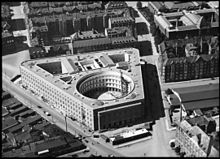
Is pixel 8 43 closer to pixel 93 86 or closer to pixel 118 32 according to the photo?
pixel 118 32

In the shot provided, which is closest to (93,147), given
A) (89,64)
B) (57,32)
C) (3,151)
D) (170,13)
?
(3,151)

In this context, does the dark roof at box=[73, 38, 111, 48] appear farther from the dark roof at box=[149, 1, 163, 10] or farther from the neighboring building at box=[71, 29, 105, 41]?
the dark roof at box=[149, 1, 163, 10]

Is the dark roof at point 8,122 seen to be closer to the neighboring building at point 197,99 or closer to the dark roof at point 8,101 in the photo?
the dark roof at point 8,101

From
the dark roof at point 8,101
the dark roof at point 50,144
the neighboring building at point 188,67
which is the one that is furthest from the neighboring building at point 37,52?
the dark roof at point 50,144

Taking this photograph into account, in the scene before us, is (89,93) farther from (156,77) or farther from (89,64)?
(156,77)

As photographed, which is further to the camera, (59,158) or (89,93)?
(89,93)
